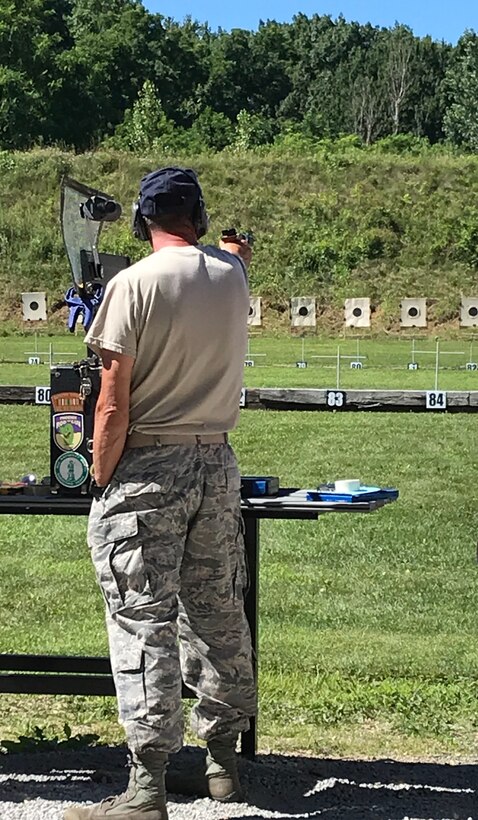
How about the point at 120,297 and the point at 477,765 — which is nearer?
the point at 120,297

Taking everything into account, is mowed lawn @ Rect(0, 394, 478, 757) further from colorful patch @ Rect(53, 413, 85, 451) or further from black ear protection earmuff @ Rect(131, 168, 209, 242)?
black ear protection earmuff @ Rect(131, 168, 209, 242)

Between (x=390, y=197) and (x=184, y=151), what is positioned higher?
(x=184, y=151)

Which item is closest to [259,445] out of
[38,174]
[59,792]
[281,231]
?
[59,792]

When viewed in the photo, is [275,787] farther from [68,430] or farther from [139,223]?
[139,223]

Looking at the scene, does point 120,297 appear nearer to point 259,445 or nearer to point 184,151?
point 259,445

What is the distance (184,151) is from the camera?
39844 mm

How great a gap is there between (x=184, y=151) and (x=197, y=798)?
38.2m

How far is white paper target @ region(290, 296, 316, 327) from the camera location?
24.9 metres

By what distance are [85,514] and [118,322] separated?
27.7 inches

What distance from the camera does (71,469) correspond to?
312 cm

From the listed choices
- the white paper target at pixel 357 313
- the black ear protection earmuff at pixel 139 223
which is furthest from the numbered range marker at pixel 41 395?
the white paper target at pixel 357 313

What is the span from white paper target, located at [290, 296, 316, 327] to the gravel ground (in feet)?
71.1

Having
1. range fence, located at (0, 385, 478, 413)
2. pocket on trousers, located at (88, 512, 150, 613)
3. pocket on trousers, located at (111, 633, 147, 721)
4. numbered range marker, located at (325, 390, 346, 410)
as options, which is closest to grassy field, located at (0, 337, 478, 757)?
range fence, located at (0, 385, 478, 413)

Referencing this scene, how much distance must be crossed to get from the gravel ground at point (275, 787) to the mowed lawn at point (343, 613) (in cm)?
20
